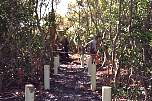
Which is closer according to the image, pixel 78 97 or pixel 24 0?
pixel 78 97

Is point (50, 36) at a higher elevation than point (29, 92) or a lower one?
higher

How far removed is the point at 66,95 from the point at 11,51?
3.12 metres

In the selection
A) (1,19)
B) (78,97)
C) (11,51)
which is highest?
(1,19)

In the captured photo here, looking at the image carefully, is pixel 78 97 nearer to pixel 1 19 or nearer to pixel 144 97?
pixel 144 97

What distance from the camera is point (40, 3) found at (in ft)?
66.4

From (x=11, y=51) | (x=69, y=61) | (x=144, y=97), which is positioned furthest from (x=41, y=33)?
(x=69, y=61)

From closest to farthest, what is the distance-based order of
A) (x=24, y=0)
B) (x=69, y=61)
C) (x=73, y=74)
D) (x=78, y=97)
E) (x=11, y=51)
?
(x=78, y=97), (x=11, y=51), (x=24, y=0), (x=73, y=74), (x=69, y=61)

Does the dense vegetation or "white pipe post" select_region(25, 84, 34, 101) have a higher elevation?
the dense vegetation

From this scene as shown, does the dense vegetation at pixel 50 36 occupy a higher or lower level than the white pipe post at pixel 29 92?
higher

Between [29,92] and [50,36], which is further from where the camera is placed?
[50,36]

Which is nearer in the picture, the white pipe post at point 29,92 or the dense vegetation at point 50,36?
the white pipe post at point 29,92

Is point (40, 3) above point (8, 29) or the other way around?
above

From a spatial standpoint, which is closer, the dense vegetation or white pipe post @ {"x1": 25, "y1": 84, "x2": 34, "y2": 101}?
white pipe post @ {"x1": 25, "y1": 84, "x2": 34, "y2": 101}

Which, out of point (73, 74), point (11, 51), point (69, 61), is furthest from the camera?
point (69, 61)
